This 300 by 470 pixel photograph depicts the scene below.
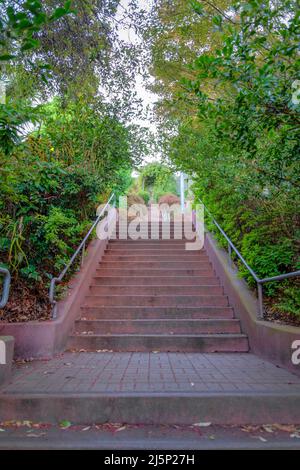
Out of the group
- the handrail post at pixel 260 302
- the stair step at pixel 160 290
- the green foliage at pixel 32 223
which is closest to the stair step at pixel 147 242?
the stair step at pixel 160 290

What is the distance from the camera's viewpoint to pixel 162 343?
4453 millimetres

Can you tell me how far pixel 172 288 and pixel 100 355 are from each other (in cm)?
200

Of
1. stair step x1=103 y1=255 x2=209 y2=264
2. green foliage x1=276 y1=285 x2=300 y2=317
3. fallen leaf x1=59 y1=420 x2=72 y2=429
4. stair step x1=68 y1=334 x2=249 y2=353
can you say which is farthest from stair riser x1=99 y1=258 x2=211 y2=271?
fallen leaf x1=59 y1=420 x2=72 y2=429

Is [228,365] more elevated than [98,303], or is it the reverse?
[98,303]

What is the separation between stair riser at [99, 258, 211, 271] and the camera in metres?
6.78

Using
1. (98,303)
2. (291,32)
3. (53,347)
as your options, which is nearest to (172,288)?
(98,303)

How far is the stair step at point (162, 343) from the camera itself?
444 cm

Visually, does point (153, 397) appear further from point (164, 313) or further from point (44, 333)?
point (164, 313)

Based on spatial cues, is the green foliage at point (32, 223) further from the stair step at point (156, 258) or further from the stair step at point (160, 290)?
the stair step at point (156, 258)

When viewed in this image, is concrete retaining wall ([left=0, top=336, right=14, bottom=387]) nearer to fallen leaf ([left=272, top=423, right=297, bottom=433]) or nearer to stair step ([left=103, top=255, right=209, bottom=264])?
fallen leaf ([left=272, top=423, right=297, bottom=433])

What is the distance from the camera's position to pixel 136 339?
14.7 feet

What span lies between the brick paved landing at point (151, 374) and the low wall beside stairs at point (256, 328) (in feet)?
0.43
